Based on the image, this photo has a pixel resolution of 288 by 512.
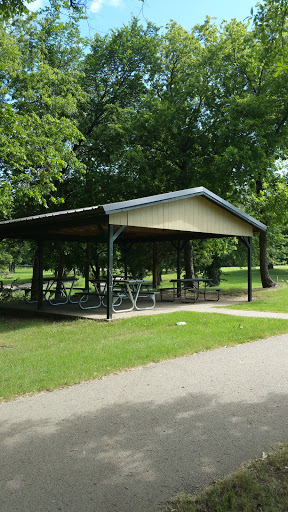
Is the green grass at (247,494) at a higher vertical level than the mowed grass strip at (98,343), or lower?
lower

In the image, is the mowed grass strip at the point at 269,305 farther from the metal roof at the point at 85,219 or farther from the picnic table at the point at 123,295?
the picnic table at the point at 123,295

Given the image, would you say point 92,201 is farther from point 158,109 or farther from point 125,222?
point 125,222

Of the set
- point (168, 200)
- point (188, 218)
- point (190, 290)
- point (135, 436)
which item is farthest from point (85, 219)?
point (135, 436)

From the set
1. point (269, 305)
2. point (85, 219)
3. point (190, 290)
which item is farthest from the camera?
point (190, 290)

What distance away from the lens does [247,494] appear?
2.74 metres

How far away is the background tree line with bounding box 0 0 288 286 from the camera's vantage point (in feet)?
62.5

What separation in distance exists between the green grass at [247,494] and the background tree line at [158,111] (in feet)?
49.3

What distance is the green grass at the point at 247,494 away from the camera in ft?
8.54

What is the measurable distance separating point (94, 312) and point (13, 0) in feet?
27.2

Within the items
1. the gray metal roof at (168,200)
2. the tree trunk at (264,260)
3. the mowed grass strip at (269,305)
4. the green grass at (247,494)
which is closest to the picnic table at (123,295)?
the gray metal roof at (168,200)

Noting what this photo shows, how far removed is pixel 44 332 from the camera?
921 centimetres

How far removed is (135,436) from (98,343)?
4.15 m

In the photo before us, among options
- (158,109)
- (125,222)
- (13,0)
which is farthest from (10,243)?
(13,0)

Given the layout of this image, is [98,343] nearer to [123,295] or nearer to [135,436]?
[135,436]
